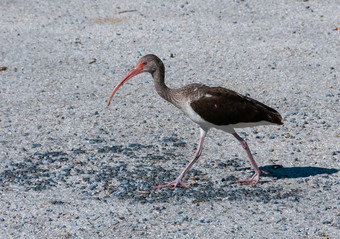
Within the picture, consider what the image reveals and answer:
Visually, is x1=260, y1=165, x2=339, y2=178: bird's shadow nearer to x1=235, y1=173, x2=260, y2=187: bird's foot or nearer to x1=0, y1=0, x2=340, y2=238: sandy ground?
x1=0, y1=0, x2=340, y2=238: sandy ground

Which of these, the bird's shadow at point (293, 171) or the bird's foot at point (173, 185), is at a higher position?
the bird's shadow at point (293, 171)

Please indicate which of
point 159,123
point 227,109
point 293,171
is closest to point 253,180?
point 293,171

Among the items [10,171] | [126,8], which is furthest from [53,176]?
[126,8]

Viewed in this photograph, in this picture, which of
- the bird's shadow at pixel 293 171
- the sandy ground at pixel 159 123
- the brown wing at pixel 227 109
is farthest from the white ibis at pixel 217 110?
the sandy ground at pixel 159 123

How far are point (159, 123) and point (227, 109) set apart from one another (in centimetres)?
226

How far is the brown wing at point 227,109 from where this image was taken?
292 inches

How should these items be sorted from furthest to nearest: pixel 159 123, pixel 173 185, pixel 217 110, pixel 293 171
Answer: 1. pixel 159 123
2. pixel 293 171
3. pixel 173 185
4. pixel 217 110

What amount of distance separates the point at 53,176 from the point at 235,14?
7615mm

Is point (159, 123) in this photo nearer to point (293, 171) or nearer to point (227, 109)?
point (227, 109)

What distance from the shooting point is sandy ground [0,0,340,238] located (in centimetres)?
696

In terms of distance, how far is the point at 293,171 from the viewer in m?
8.10

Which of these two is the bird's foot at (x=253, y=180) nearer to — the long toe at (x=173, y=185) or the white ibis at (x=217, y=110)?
the white ibis at (x=217, y=110)

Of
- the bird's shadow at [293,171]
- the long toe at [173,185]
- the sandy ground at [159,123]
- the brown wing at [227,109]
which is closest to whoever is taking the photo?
the sandy ground at [159,123]

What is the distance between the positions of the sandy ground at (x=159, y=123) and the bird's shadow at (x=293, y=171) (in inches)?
1.0
